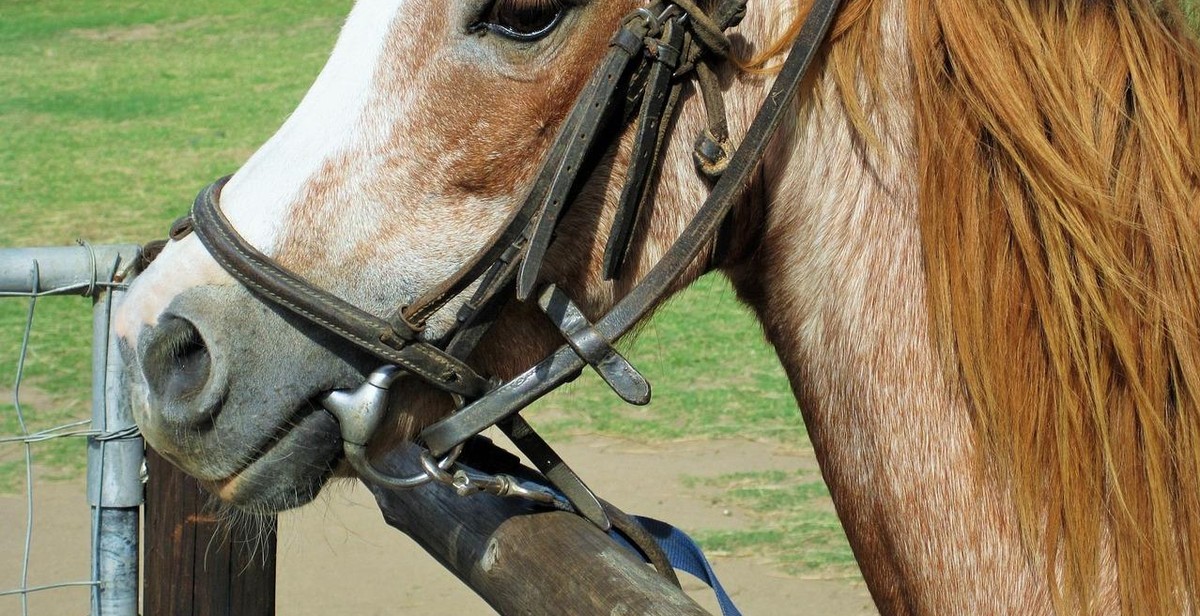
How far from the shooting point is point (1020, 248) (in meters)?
1.38

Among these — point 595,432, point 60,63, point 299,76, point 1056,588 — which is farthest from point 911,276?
point 60,63

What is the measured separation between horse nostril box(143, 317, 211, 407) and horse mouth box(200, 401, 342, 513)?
13 cm

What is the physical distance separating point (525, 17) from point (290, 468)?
0.69m

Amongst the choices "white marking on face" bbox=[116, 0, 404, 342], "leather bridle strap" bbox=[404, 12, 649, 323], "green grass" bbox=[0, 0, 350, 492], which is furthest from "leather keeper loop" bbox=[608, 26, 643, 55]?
"green grass" bbox=[0, 0, 350, 492]

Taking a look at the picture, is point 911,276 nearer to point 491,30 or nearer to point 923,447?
point 923,447

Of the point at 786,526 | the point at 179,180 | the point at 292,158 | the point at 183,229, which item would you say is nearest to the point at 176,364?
the point at 183,229

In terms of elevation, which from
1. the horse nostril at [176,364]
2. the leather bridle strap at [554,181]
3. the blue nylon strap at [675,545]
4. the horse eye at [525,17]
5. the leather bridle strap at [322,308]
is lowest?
the blue nylon strap at [675,545]

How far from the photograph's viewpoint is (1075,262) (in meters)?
1.36

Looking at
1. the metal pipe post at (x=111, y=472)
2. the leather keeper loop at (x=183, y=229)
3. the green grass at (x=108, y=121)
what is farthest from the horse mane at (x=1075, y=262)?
the green grass at (x=108, y=121)

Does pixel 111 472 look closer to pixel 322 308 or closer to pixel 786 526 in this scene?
pixel 322 308

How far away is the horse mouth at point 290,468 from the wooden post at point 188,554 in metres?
0.61

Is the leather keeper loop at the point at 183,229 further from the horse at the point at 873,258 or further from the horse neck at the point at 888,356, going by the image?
the horse neck at the point at 888,356

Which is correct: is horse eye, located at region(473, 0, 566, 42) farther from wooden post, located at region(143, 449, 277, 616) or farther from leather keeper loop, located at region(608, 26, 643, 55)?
wooden post, located at region(143, 449, 277, 616)

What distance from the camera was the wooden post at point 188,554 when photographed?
221 centimetres
